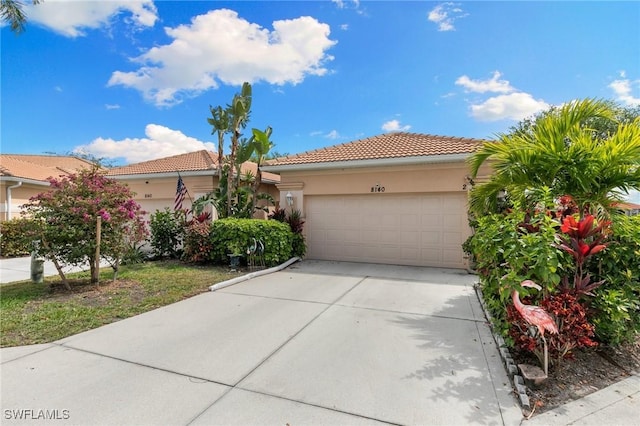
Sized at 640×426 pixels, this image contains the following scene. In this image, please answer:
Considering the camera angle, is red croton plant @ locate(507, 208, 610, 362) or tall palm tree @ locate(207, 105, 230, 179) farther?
tall palm tree @ locate(207, 105, 230, 179)

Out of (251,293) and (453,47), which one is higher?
(453,47)

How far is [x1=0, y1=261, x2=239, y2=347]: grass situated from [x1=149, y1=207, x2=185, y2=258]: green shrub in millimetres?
1933

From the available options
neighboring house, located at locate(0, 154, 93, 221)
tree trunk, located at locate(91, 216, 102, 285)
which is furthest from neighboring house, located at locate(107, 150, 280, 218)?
tree trunk, located at locate(91, 216, 102, 285)

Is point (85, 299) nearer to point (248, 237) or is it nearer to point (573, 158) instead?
point (248, 237)

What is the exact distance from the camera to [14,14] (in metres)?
9.95

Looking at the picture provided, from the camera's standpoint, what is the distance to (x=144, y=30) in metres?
9.72

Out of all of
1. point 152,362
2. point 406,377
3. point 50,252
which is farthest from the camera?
point 50,252

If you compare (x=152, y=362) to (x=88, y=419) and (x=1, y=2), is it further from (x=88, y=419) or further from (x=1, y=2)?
(x=1, y=2)

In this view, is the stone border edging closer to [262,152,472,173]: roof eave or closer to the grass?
the grass

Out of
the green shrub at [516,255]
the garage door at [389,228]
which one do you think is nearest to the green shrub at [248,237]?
the garage door at [389,228]

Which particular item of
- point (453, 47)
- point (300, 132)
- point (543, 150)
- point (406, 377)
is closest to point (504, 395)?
point (406, 377)

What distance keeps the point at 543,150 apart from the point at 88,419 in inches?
227

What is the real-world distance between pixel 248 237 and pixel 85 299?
13.9 ft

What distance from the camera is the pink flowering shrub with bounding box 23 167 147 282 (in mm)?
6418
